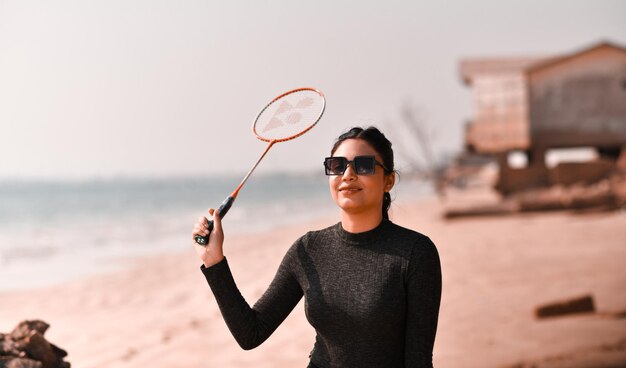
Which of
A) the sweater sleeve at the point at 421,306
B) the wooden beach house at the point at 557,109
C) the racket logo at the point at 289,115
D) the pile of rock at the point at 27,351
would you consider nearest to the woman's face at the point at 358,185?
the sweater sleeve at the point at 421,306

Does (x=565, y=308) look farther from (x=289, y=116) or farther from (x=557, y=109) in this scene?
(x=557, y=109)

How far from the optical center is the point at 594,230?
13.8 meters

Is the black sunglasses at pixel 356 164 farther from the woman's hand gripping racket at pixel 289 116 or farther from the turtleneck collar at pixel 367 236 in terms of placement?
the woman's hand gripping racket at pixel 289 116

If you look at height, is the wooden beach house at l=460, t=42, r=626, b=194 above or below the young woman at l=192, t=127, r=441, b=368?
above

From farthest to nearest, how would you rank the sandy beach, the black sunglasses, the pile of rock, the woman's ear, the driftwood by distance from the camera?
the driftwood
the sandy beach
the pile of rock
the woman's ear
the black sunglasses

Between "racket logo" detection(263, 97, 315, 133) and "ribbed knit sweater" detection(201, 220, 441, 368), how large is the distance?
74cm

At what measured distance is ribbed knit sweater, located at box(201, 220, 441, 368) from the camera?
8.34 feet

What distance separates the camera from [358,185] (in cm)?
271

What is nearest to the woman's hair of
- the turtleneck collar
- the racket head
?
A: the turtleneck collar

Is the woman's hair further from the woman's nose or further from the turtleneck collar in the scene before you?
the turtleneck collar

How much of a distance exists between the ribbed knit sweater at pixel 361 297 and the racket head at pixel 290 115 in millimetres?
672

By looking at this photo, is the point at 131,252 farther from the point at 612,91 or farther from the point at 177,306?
the point at 612,91

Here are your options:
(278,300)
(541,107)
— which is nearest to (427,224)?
(541,107)

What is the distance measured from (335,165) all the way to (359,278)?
0.47 metres
